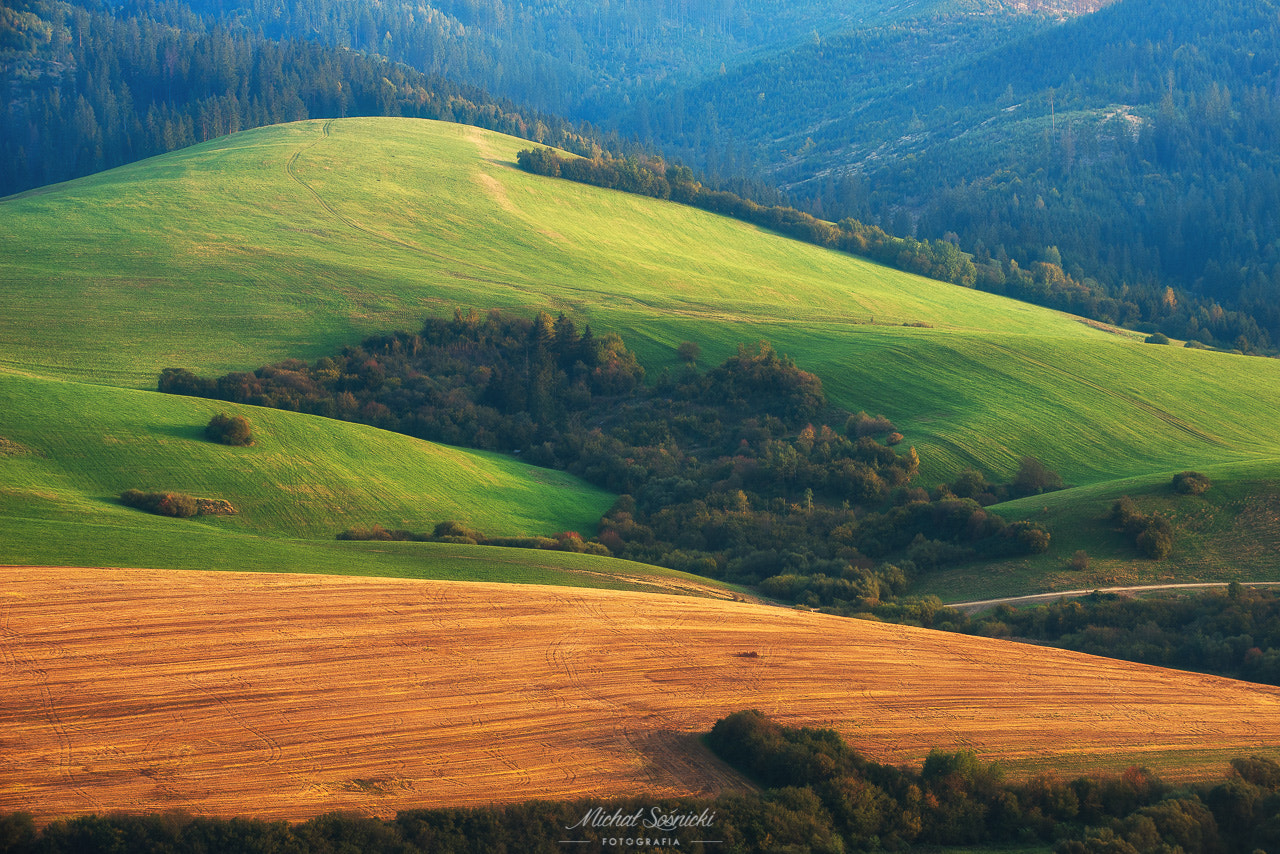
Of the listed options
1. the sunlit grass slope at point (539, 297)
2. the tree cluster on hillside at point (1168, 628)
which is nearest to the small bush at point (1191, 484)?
the tree cluster on hillside at point (1168, 628)

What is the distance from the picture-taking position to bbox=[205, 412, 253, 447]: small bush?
5559 centimetres

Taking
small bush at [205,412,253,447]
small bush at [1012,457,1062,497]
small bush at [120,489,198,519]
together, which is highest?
small bush at [1012,457,1062,497]

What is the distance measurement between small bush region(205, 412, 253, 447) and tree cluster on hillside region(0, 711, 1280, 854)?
3930cm

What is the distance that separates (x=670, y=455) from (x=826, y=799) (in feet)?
172

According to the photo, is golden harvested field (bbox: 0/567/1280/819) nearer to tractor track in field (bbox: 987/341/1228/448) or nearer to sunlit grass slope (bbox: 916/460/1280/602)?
sunlit grass slope (bbox: 916/460/1280/602)

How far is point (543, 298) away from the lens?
10156cm

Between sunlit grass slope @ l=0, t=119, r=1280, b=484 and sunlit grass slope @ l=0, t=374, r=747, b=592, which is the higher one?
sunlit grass slope @ l=0, t=119, r=1280, b=484

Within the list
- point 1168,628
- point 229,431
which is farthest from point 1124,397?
point 229,431

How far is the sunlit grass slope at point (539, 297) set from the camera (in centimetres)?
7550

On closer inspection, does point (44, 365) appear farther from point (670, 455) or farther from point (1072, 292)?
point (1072, 292)

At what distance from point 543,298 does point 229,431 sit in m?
49.4

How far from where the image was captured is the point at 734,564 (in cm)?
5400

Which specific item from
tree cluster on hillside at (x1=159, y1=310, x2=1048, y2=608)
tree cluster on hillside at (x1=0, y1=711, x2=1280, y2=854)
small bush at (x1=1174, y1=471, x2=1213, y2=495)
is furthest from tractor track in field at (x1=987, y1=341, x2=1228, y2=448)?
tree cluster on hillside at (x1=0, y1=711, x2=1280, y2=854)

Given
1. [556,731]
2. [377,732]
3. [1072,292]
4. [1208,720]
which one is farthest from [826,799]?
[1072,292]
